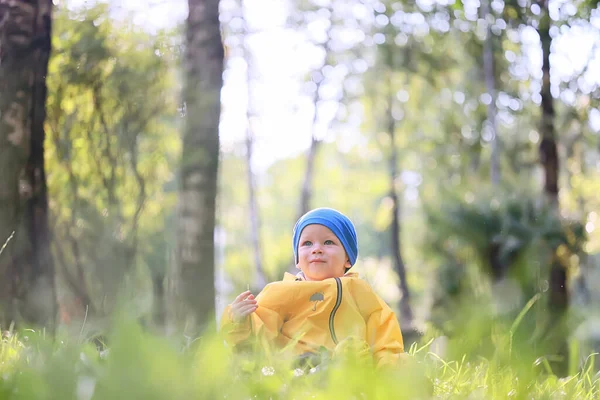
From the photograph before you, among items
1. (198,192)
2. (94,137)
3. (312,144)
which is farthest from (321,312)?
(312,144)

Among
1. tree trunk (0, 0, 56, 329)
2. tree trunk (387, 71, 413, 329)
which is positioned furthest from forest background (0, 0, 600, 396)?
tree trunk (387, 71, 413, 329)

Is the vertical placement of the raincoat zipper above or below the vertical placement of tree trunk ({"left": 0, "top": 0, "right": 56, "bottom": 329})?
below

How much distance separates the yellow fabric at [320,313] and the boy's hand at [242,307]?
156mm

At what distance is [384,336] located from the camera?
119 inches

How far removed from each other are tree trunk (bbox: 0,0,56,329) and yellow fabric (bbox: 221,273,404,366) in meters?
1.69

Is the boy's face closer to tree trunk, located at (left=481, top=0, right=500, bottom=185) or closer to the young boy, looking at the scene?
the young boy

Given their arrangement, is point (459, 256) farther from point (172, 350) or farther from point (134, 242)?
point (172, 350)

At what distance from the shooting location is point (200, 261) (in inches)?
244

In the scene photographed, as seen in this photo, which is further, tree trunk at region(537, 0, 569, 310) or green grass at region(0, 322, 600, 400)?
tree trunk at region(537, 0, 569, 310)

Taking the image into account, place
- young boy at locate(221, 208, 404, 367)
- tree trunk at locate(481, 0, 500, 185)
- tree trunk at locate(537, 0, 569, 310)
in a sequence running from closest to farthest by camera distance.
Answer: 1. young boy at locate(221, 208, 404, 367)
2. tree trunk at locate(537, 0, 569, 310)
3. tree trunk at locate(481, 0, 500, 185)

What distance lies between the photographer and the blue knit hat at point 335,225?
3430mm

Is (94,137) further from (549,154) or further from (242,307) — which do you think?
(549,154)

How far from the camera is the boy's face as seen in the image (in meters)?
3.39

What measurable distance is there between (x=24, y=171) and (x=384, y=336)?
103 inches
